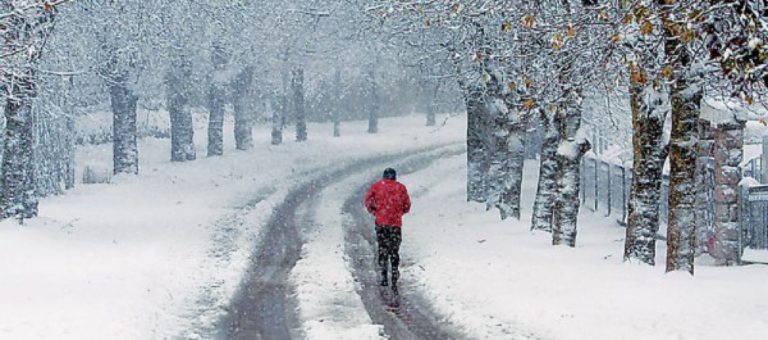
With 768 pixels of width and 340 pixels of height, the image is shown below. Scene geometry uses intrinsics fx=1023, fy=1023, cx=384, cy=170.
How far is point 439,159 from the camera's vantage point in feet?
152

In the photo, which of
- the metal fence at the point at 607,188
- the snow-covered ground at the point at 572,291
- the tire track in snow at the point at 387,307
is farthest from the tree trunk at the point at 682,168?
the metal fence at the point at 607,188

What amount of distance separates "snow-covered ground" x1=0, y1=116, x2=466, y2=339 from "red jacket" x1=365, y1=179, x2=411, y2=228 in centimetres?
252

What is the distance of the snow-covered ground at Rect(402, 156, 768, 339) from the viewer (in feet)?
37.5

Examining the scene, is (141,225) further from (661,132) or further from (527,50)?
(661,132)

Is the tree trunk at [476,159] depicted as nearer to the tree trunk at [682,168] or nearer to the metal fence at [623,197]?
the metal fence at [623,197]

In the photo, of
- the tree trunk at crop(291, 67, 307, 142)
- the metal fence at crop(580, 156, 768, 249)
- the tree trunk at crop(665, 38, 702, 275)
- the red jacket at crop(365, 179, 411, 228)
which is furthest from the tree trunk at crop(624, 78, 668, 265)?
the tree trunk at crop(291, 67, 307, 142)

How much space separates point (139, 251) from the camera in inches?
731

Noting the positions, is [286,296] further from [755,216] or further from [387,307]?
[755,216]

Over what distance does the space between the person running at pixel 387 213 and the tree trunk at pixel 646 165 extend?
141 inches

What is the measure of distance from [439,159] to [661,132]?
31953mm

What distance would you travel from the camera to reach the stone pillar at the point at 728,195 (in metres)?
16.8

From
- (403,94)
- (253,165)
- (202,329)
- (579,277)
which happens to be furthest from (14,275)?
(403,94)

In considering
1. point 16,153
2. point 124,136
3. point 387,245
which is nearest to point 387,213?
point 387,245

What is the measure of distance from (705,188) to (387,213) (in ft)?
20.6
